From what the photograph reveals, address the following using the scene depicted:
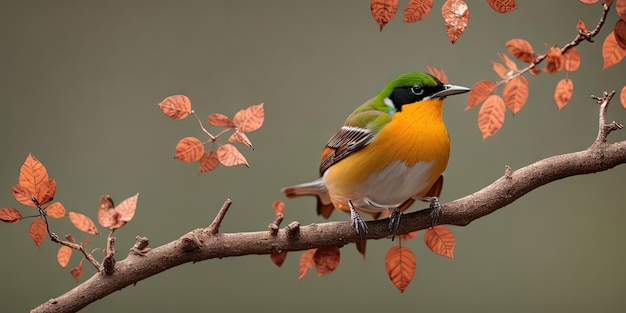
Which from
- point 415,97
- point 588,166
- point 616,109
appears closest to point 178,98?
point 415,97

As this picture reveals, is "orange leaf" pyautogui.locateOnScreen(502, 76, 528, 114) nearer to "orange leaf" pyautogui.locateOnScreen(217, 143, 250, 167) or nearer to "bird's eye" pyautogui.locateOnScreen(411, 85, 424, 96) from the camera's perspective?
"bird's eye" pyautogui.locateOnScreen(411, 85, 424, 96)

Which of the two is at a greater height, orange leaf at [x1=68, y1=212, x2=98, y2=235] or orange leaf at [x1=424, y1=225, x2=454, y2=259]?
orange leaf at [x1=68, y1=212, x2=98, y2=235]

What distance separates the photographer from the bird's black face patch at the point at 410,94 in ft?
3.80

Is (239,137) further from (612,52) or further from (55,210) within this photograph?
(612,52)

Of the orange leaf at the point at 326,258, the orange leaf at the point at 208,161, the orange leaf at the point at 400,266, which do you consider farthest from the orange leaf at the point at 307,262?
the orange leaf at the point at 208,161

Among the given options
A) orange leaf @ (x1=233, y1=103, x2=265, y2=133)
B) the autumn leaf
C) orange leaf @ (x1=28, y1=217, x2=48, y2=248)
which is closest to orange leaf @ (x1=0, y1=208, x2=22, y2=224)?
orange leaf @ (x1=28, y1=217, x2=48, y2=248)

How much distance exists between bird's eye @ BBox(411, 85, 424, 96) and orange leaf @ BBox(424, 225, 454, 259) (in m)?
0.25

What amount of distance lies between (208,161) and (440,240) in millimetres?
445

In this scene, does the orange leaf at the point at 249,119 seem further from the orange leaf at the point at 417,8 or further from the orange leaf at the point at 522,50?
the orange leaf at the point at 522,50

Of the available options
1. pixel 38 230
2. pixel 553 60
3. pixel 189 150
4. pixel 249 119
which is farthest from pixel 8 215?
pixel 553 60

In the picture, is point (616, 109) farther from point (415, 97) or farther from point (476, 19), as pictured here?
point (415, 97)

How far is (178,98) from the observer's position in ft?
3.33

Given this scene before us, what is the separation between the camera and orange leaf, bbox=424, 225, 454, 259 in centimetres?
118

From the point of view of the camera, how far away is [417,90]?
1.17 m
